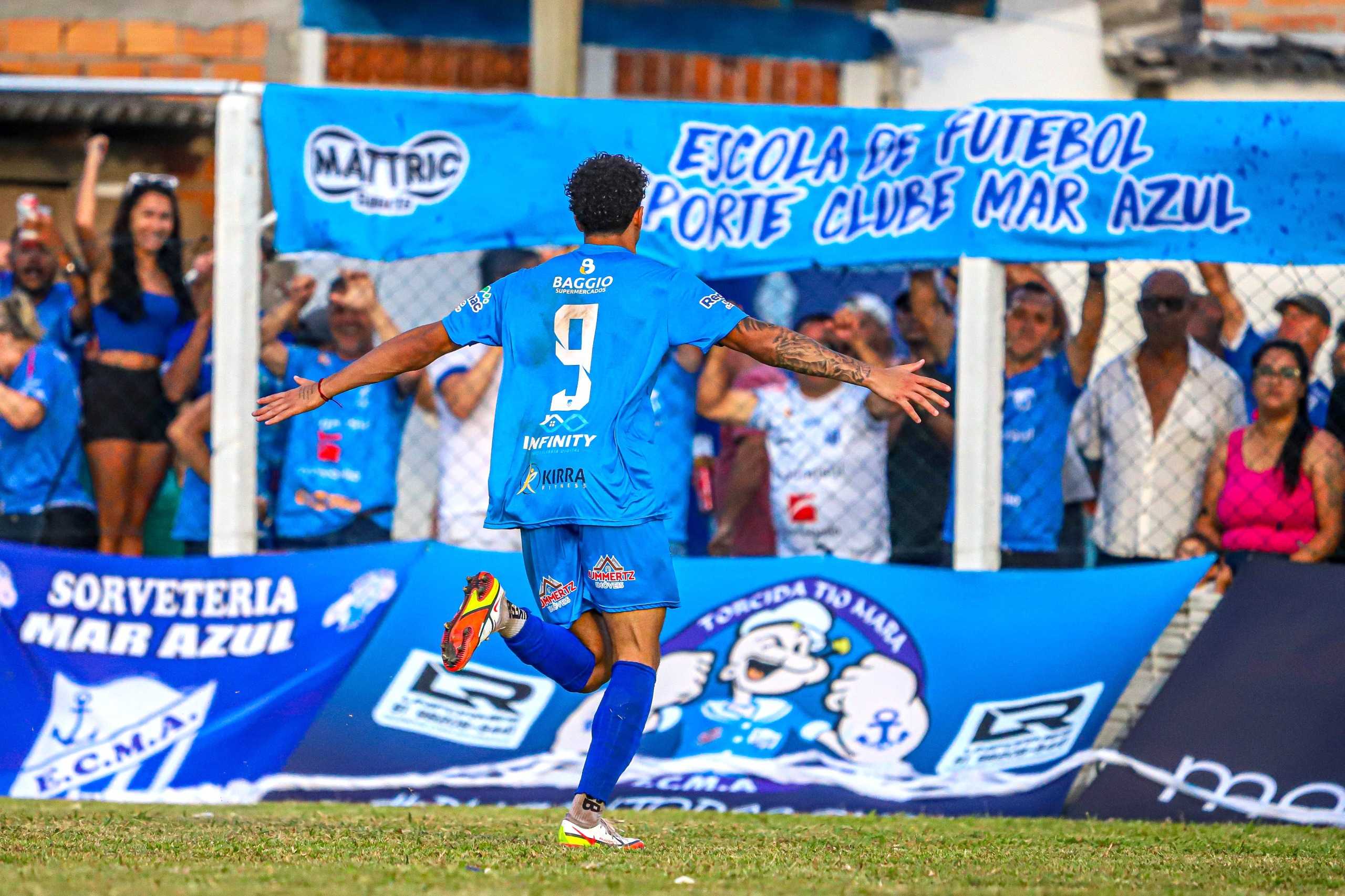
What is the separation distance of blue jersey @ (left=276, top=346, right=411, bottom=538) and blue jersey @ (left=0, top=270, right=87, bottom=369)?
1001mm

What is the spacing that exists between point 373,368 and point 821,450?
11.3 ft

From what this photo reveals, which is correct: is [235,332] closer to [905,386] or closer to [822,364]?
[822,364]

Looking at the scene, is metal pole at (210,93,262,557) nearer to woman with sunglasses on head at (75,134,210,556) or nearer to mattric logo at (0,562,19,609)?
woman with sunglasses on head at (75,134,210,556)

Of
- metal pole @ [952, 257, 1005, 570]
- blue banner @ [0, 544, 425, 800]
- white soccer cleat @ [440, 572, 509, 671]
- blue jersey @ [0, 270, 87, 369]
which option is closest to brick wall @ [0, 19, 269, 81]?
blue jersey @ [0, 270, 87, 369]

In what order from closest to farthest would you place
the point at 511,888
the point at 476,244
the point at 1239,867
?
1. the point at 511,888
2. the point at 1239,867
3. the point at 476,244

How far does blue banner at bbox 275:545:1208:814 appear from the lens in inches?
295

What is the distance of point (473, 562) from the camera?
7.81 metres

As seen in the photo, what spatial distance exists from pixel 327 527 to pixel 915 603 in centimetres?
277

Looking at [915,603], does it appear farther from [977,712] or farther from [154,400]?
[154,400]

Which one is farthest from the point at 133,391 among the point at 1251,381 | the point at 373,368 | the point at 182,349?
the point at 1251,381

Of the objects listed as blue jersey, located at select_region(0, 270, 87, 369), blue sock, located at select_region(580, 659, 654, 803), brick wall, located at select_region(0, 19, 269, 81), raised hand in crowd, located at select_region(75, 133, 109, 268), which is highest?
brick wall, located at select_region(0, 19, 269, 81)

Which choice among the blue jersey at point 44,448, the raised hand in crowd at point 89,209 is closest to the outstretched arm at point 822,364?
the blue jersey at point 44,448

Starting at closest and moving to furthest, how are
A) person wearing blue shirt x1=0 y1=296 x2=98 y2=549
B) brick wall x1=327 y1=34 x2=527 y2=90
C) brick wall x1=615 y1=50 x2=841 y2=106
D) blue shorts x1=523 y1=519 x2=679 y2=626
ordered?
blue shorts x1=523 y1=519 x2=679 y2=626 < person wearing blue shirt x1=0 y1=296 x2=98 y2=549 < brick wall x1=327 y1=34 x2=527 y2=90 < brick wall x1=615 y1=50 x2=841 y2=106

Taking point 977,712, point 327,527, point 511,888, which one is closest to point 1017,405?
point 977,712
